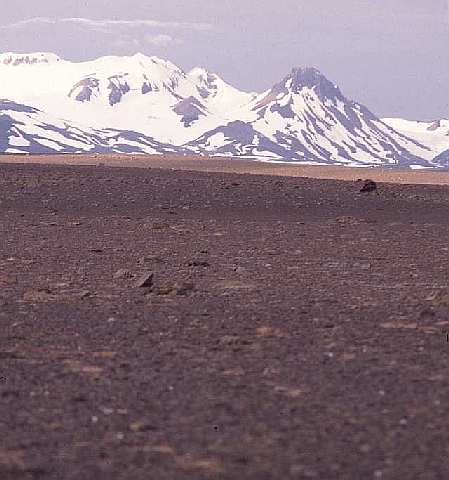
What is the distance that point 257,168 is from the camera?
7106cm

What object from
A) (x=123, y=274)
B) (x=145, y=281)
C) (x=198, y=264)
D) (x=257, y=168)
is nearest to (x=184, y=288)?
(x=145, y=281)

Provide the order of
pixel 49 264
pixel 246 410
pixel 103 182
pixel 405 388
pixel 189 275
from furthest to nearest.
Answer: pixel 103 182 → pixel 49 264 → pixel 189 275 → pixel 405 388 → pixel 246 410

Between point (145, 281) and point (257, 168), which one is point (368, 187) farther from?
point (257, 168)

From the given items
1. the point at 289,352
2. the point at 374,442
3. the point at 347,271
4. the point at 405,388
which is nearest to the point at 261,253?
the point at 347,271

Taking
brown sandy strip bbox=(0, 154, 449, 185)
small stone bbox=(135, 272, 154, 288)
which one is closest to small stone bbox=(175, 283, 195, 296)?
small stone bbox=(135, 272, 154, 288)

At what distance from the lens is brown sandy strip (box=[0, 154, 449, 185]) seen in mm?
54438

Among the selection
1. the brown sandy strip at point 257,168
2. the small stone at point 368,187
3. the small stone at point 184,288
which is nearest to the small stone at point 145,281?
the small stone at point 184,288

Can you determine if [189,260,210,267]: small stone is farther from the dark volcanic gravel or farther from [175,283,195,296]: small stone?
[175,283,195,296]: small stone

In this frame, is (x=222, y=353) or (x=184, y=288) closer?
(x=222, y=353)

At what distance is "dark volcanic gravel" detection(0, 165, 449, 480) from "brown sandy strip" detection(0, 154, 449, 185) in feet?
94.2

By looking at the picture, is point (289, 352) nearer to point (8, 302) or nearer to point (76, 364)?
point (76, 364)

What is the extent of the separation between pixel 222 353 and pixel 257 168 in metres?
61.0

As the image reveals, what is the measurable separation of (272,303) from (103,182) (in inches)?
738

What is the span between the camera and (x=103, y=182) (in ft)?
103
